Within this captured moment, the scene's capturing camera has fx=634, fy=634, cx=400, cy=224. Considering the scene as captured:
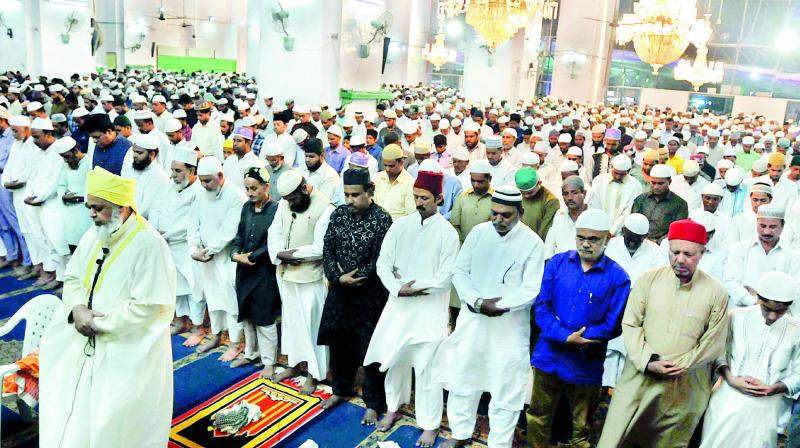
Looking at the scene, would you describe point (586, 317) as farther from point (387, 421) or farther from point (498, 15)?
point (498, 15)

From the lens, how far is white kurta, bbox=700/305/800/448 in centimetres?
283

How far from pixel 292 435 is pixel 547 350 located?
61.0 inches

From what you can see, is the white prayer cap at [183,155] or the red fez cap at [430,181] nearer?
the red fez cap at [430,181]

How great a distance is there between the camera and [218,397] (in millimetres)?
4020

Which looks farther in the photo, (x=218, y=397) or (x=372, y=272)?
(x=218, y=397)

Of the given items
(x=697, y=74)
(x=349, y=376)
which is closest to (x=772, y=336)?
(x=349, y=376)

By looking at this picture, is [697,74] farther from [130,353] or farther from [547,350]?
[130,353]

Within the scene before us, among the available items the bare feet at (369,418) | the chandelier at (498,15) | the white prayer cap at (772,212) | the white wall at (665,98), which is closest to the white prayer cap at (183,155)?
the bare feet at (369,418)

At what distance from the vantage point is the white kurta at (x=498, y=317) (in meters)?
3.27

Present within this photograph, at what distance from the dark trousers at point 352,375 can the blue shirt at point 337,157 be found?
329cm

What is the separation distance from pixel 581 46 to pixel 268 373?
58.8 feet

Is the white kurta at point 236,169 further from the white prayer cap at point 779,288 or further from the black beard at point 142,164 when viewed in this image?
the white prayer cap at point 779,288

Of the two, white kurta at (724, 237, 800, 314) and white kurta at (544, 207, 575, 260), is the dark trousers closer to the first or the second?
white kurta at (544, 207, 575, 260)

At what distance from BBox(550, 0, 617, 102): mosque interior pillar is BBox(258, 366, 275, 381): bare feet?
17.6 metres
